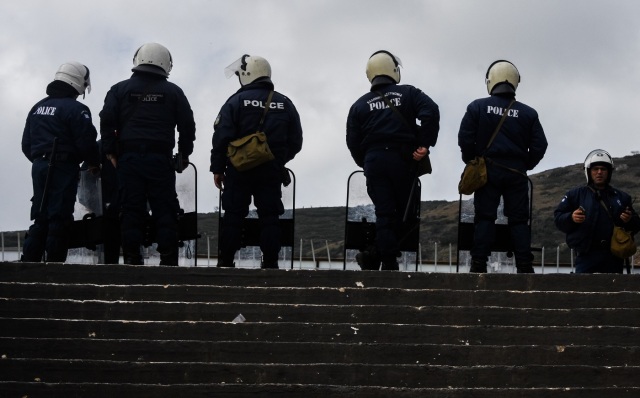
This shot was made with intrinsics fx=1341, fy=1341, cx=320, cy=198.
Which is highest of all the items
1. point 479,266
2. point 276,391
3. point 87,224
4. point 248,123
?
point 248,123

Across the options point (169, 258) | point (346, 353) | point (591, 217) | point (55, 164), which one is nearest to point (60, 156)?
point (55, 164)

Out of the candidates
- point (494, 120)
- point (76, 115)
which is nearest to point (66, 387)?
point (76, 115)

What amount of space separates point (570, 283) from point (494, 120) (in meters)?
2.47

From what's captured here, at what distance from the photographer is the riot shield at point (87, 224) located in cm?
1335

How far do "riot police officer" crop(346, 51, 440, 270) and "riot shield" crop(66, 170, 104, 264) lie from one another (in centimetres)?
292

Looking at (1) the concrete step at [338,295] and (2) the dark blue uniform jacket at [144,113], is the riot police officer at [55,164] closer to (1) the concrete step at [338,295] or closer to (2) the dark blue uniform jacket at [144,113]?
(2) the dark blue uniform jacket at [144,113]

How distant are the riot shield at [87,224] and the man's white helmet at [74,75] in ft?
3.33

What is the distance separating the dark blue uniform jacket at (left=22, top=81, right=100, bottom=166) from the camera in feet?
40.7

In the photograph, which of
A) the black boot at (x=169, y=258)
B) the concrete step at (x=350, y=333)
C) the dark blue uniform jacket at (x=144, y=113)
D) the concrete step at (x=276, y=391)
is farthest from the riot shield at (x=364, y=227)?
the concrete step at (x=276, y=391)

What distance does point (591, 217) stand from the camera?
1217cm

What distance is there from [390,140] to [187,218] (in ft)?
8.15

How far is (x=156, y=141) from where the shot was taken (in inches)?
473

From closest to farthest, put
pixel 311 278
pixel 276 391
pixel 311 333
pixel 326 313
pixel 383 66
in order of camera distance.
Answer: pixel 276 391 → pixel 311 333 → pixel 326 313 → pixel 311 278 → pixel 383 66

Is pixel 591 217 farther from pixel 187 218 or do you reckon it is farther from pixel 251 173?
pixel 187 218
